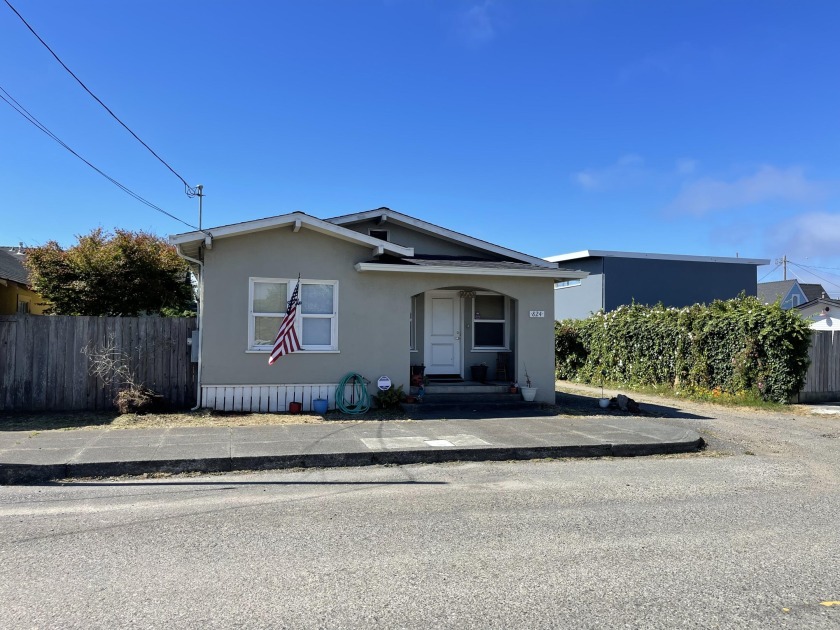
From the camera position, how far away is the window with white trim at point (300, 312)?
12320 mm

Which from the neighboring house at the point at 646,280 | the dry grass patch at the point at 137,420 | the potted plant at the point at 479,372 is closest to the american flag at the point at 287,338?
the dry grass patch at the point at 137,420

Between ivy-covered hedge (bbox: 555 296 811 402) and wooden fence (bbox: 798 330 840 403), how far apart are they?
87cm

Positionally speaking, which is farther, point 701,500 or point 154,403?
point 154,403

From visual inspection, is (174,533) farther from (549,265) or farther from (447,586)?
(549,265)

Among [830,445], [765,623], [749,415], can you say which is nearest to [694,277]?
[749,415]

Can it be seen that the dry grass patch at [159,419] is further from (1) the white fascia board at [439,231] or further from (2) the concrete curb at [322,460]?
(1) the white fascia board at [439,231]

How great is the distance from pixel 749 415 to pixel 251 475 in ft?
37.3

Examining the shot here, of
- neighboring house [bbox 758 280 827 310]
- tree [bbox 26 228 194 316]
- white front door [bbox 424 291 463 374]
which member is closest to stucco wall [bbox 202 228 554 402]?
white front door [bbox 424 291 463 374]

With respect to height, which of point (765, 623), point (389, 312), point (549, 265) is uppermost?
point (549, 265)

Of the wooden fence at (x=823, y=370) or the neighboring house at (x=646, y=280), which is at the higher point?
the neighboring house at (x=646, y=280)

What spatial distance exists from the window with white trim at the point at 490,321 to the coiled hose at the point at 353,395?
12.4 ft

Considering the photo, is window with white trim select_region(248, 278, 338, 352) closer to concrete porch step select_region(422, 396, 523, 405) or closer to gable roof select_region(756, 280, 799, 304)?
concrete porch step select_region(422, 396, 523, 405)

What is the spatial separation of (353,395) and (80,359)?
5.30m

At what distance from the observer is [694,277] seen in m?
30.0
